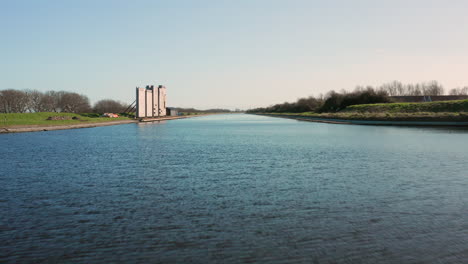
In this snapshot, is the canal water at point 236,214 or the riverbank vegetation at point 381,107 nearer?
the canal water at point 236,214

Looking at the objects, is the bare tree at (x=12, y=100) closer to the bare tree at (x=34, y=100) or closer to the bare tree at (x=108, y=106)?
the bare tree at (x=34, y=100)

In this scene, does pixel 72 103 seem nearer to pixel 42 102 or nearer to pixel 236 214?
pixel 42 102

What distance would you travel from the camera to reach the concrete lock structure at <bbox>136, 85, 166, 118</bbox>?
364 ft

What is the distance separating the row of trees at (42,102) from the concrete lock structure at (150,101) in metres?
21.8

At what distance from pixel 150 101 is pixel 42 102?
1352 inches

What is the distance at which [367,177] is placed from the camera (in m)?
13.4

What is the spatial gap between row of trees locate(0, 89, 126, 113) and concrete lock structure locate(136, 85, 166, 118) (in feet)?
71.4

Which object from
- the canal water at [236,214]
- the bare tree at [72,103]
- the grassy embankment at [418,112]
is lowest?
the canal water at [236,214]

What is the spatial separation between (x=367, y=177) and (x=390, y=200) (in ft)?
11.9

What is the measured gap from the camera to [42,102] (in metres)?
122

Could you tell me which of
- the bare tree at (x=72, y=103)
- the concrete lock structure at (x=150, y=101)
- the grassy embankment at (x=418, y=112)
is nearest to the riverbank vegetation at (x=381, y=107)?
the grassy embankment at (x=418, y=112)

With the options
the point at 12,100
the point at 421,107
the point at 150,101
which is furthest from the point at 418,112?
the point at 12,100

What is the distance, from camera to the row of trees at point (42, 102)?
110625 mm

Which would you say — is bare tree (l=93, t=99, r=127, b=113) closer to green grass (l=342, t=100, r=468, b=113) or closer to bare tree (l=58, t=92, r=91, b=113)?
bare tree (l=58, t=92, r=91, b=113)
